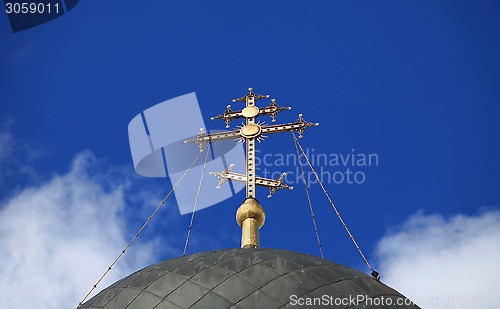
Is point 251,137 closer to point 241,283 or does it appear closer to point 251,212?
point 251,212

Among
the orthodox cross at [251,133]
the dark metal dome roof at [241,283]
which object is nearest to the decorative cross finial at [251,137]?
the orthodox cross at [251,133]

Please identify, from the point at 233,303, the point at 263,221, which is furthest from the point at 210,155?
the point at 233,303

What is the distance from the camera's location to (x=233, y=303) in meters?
7.96

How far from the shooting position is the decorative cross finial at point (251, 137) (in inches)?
403

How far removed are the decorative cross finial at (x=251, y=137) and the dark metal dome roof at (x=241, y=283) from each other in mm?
1332

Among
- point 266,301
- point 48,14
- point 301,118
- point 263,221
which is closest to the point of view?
point 266,301

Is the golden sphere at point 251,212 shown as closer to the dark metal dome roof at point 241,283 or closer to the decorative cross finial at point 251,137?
the decorative cross finial at point 251,137

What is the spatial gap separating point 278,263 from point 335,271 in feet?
1.69

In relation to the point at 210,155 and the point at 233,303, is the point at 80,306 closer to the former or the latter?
the point at 233,303

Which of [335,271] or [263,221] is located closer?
[335,271]

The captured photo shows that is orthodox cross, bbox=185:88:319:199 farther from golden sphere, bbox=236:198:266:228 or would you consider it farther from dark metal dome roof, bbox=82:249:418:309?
dark metal dome roof, bbox=82:249:418:309

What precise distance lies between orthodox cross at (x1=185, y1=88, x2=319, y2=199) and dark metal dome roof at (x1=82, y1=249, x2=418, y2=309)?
6.06 feet

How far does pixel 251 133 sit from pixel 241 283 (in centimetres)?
299

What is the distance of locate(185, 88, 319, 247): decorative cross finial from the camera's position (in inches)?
403
